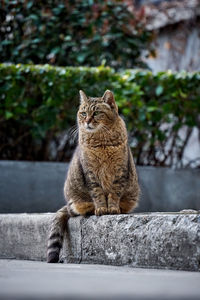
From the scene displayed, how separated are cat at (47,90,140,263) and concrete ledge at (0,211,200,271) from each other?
0.14 metres

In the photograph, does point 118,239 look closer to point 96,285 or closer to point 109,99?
point 96,285

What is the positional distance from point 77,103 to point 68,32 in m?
1.64

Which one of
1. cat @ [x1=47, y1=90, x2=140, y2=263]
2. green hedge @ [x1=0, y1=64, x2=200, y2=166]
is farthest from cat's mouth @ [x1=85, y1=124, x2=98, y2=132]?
green hedge @ [x1=0, y1=64, x2=200, y2=166]

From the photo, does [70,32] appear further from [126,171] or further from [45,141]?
[126,171]

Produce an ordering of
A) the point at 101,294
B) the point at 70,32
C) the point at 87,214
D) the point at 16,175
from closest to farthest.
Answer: the point at 101,294
the point at 87,214
the point at 16,175
the point at 70,32

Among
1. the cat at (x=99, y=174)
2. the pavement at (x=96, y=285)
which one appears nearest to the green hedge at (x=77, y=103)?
the cat at (x=99, y=174)

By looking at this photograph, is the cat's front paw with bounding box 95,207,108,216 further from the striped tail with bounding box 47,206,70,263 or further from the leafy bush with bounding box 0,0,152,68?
the leafy bush with bounding box 0,0,152,68

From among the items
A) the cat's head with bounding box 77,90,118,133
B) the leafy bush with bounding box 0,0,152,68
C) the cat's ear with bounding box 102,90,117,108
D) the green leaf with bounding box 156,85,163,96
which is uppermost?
the leafy bush with bounding box 0,0,152,68

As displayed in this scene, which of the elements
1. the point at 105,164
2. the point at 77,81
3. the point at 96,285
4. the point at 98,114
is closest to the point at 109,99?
the point at 98,114

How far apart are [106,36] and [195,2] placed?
7.25ft

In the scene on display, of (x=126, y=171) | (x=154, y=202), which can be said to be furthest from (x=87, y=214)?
(x=154, y=202)

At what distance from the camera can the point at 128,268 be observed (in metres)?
3.31

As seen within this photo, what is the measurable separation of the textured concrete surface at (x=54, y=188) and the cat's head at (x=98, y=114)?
175 cm

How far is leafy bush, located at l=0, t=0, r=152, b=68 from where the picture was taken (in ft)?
23.6
